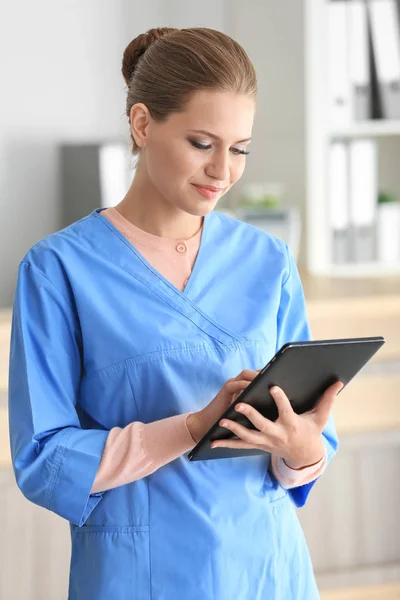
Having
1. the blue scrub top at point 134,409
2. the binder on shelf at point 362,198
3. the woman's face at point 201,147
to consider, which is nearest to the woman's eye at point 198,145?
→ the woman's face at point 201,147

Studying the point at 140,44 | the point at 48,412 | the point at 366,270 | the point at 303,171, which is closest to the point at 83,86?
the point at 303,171

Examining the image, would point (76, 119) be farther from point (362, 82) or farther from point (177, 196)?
point (177, 196)

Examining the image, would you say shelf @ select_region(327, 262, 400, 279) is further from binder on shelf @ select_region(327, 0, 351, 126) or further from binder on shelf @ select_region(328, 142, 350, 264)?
binder on shelf @ select_region(327, 0, 351, 126)

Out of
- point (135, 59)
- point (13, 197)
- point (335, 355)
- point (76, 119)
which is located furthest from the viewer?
point (76, 119)

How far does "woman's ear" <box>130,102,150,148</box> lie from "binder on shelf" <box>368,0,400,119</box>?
1.86m

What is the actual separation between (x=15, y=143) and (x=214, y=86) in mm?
1560

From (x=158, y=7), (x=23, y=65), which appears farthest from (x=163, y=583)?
(x=158, y=7)

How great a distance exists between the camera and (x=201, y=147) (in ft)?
3.97

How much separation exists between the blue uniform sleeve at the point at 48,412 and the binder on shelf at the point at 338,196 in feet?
6.36

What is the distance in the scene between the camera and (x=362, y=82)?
118 inches

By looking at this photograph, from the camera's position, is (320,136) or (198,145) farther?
(320,136)

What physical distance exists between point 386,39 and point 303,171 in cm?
44

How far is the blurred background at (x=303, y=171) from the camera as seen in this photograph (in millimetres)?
2375

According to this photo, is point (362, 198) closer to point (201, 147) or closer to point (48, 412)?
point (201, 147)
